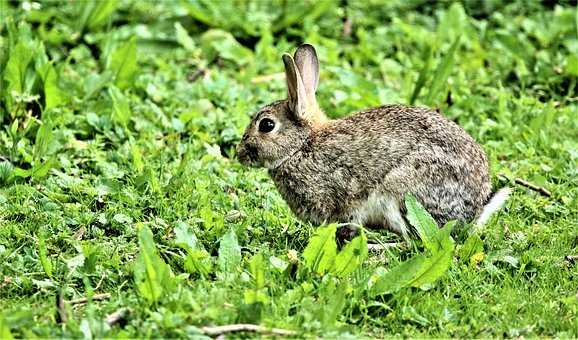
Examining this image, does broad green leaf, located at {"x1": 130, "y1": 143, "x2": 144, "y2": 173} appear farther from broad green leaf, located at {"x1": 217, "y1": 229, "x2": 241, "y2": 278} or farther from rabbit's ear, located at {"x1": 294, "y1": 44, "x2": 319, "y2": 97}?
broad green leaf, located at {"x1": 217, "y1": 229, "x2": 241, "y2": 278}

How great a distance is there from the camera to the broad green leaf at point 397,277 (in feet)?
18.7

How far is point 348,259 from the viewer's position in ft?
19.3

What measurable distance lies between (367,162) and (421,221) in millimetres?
599

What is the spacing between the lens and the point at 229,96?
29.4 feet

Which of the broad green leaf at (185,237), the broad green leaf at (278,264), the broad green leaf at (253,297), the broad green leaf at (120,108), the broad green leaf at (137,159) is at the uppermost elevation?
the broad green leaf at (120,108)

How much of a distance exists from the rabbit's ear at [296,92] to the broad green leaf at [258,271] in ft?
4.87

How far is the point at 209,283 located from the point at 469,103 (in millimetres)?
3848

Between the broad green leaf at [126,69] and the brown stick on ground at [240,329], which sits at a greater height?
the broad green leaf at [126,69]

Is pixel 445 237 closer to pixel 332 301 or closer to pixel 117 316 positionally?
pixel 332 301

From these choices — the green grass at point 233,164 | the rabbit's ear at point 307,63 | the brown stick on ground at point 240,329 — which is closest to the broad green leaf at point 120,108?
the green grass at point 233,164

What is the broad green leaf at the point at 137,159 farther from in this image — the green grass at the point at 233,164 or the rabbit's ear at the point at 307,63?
the rabbit's ear at the point at 307,63

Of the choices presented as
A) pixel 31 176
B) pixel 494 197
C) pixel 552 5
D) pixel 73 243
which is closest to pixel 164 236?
pixel 73 243

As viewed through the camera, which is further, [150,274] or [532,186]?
[532,186]

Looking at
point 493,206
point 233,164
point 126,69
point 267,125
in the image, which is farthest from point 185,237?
point 126,69
